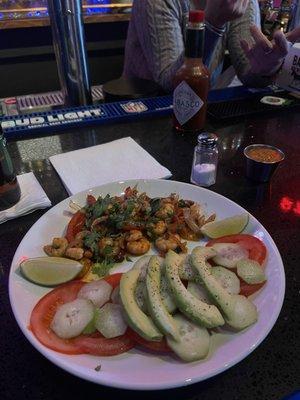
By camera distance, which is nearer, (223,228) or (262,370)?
(262,370)

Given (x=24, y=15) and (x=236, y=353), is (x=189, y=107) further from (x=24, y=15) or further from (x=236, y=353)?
(x=24, y=15)

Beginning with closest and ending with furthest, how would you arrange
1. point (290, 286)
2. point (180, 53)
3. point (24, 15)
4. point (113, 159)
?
point (290, 286)
point (113, 159)
point (180, 53)
point (24, 15)

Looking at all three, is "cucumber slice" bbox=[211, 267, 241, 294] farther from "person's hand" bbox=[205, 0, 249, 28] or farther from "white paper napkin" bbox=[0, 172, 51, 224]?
"person's hand" bbox=[205, 0, 249, 28]

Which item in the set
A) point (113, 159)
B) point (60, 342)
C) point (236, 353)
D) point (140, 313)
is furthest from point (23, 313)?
point (113, 159)

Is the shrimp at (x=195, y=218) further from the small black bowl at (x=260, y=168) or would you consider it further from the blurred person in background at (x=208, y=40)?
the blurred person in background at (x=208, y=40)

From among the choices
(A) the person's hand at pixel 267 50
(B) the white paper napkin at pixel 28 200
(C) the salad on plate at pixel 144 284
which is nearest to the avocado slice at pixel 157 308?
(C) the salad on plate at pixel 144 284

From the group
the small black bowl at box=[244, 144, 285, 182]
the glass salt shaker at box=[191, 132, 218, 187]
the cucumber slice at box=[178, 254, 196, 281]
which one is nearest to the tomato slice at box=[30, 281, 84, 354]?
the cucumber slice at box=[178, 254, 196, 281]
